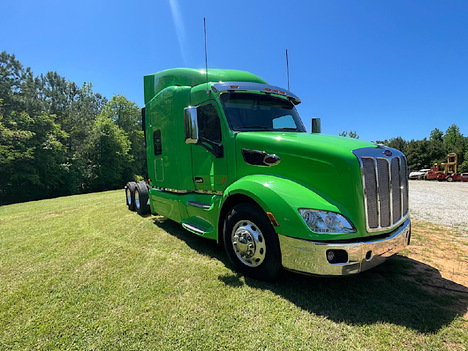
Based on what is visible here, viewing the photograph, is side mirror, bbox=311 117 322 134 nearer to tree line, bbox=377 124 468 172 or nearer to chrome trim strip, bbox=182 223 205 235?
chrome trim strip, bbox=182 223 205 235

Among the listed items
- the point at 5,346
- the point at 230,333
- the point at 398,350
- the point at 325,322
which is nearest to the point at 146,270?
the point at 5,346

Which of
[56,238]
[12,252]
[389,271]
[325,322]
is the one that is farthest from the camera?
[56,238]

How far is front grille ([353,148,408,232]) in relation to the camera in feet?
9.04

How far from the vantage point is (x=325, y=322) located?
2.36 m

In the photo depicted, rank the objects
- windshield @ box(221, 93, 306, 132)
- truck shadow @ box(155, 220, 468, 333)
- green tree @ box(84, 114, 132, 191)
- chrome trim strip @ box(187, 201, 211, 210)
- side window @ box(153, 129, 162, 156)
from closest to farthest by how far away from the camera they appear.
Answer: truck shadow @ box(155, 220, 468, 333), windshield @ box(221, 93, 306, 132), chrome trim strip @ box(187, 201, 211, 210), side window @ box(153, 129, 162, 156), green tree @ box(84, 114, 132, 191)

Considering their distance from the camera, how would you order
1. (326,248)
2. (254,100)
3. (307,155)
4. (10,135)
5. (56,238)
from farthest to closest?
(10,135) → (56,238) → (254,100) → (307,155) → (326,248)

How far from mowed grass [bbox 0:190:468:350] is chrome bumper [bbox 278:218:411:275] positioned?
40cm

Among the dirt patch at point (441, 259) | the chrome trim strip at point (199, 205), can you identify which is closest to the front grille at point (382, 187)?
the dirt patch at point (441, 259)

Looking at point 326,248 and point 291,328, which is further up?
point 326,248

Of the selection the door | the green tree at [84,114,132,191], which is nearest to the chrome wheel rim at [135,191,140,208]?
the door

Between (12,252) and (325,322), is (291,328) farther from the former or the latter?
(12,252)

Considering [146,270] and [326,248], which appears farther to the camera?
[146,270]

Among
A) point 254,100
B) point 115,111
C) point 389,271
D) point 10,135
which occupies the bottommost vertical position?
point 389,271

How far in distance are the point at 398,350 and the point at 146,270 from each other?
10.2 ft
